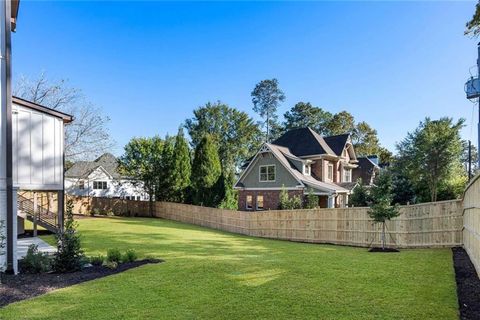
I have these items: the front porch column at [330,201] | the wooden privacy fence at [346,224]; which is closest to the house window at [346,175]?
the front porch column at [330,201]

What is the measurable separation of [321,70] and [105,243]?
55.6 ft

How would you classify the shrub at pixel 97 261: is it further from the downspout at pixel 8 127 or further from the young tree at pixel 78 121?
the young tree at pixel 78 121

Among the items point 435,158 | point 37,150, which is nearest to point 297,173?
point 435,158

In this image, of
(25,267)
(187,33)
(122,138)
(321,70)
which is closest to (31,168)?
(25,267)

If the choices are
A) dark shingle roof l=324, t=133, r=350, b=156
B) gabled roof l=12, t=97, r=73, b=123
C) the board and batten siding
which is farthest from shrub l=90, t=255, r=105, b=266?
dark shingle roof l=324, t=133, r=350, b=156

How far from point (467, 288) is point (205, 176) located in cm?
2248

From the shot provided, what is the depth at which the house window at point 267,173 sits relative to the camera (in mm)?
26891

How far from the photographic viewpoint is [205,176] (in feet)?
89.2

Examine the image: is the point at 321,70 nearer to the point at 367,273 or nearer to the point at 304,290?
the point at 367,273

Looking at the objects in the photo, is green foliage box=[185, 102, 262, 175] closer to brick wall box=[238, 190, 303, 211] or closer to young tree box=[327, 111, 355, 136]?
young tree box=[327, 111, 355, 136]

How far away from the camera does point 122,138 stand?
34281mm

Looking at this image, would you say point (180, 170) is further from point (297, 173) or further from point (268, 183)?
point (297, 173)

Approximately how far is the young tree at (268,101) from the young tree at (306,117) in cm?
222

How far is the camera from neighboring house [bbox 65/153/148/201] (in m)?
41.5
